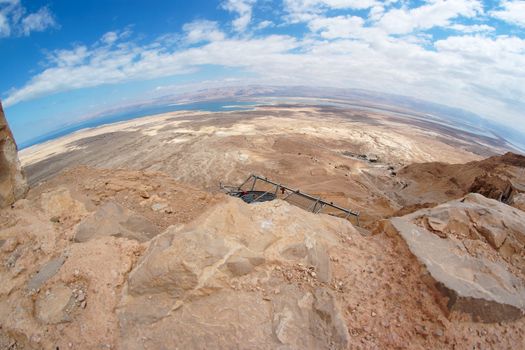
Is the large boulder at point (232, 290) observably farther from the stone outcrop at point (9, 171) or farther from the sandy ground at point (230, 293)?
the stone outcrop at point (9, 171)

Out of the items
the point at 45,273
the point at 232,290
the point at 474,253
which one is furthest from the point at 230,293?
the point at 474,253

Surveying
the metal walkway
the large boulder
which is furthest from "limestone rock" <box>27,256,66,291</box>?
the metal walkway

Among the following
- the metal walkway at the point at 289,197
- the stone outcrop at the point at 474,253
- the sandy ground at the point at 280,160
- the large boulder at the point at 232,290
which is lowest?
the sandy ground at the point at 280,160

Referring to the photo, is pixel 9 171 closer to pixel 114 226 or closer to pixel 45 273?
pixel 114 226

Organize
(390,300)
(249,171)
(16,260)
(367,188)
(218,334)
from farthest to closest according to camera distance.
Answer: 1. (249,171)
2. (367,188)
3. (16,260)
4. (390,300)
5. (218,334)

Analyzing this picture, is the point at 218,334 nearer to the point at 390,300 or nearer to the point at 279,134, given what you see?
the point at 390,300

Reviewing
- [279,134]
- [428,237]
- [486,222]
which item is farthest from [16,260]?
[279,134]

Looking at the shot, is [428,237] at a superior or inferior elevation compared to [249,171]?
superior

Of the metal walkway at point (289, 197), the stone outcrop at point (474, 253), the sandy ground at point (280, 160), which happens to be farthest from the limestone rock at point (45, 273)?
the sandy ground at point (280, 160)
